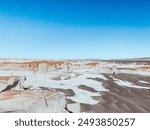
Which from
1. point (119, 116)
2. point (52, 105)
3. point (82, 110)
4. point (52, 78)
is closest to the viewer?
point (119, 116)

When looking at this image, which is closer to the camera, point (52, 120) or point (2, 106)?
point (52, 120)

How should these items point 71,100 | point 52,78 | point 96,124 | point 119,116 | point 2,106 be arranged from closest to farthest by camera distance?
point 96,124 < point 119,116 < point 2,106 < point 71,100 < point 52,78

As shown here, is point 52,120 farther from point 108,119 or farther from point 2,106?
point 2,106

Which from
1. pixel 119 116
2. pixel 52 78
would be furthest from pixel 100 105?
pixel 52 78

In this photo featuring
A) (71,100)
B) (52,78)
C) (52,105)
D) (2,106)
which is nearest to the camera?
(2,106)

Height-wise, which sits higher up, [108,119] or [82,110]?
[108,119]

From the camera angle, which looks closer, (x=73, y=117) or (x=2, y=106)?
(x=73, y=117)

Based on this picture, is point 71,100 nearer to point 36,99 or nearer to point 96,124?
point 36,99

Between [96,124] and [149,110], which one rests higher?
[96,124]

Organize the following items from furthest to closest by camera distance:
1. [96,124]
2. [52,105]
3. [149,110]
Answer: [149,110], [52,105], [96,124]

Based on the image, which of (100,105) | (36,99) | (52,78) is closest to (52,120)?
(36,99)
